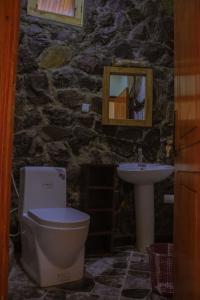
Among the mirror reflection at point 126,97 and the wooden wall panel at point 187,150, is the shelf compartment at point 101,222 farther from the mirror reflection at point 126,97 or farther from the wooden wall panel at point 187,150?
the wooden wall panel at point 187,150

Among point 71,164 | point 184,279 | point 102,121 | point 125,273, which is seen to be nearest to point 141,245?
point 125,273

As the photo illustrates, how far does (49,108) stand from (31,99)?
0.68 feet

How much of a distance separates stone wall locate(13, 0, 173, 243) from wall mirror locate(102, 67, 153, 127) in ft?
0.26

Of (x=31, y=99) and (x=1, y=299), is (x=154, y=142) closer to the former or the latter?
(x=31, y=99)

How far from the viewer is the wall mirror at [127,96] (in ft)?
11.0

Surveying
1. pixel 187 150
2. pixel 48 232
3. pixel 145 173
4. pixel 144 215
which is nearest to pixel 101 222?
pixel 144 215

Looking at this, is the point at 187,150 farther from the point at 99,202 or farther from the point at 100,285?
the point at 99,202

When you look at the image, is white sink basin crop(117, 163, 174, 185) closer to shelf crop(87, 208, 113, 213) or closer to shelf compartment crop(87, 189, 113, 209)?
shelf compartment crop(87, 189, 113, 209)

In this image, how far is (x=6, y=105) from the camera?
0.85 metres

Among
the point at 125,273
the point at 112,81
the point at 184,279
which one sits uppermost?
the point at 112,81

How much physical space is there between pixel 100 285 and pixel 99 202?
Answer: 0.99 meters

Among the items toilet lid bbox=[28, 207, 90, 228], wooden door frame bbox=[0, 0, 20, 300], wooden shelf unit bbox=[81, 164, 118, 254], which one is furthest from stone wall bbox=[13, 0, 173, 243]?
wooden door frame bbox=[0, 0, 20, 300]

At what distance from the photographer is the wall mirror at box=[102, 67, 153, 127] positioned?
3.36m

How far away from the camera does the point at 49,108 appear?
3.22 metres
